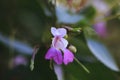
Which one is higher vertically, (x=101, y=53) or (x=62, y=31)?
(x=62, y=31)

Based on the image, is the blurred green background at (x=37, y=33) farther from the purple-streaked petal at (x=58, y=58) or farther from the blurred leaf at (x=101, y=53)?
the purple-streaked petal at (x=58, y=58)

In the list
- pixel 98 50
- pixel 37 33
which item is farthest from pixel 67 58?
pixel 37 33

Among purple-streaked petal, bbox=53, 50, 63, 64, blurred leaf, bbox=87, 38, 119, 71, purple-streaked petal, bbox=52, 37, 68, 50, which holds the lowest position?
blurred leaf, bbox=87, 38, 119, 71

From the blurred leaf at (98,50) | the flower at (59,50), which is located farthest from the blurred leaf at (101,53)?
the flower at (59,50)

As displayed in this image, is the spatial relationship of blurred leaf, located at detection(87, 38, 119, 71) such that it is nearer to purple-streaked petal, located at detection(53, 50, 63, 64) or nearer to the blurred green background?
the blurred green background

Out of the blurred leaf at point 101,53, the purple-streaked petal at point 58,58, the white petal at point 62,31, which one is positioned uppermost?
the white petal at point 62,31

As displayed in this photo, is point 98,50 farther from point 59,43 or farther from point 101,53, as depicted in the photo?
point 59,43

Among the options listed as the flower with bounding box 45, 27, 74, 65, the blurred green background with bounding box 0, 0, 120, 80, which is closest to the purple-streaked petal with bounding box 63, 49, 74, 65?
the flower with bounding box 45, 27, 74, 65

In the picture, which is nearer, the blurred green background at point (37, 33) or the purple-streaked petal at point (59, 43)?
the purple-streaked petal at point (59, 43)
